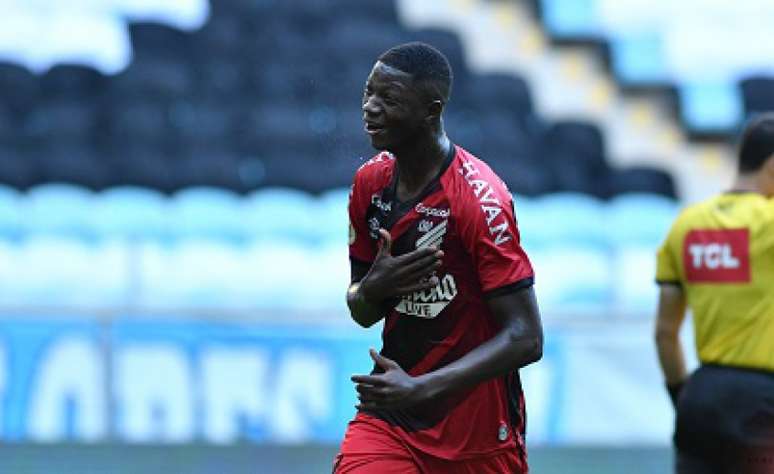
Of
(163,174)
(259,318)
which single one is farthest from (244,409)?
(163,174)

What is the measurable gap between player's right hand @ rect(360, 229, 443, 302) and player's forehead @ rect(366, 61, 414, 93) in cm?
39

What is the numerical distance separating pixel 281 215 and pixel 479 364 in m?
7.36

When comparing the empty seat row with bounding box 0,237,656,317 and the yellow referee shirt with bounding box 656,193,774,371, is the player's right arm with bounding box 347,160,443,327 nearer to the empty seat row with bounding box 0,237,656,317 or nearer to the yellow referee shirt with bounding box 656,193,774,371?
the yellow referee shirt with bounding box 656,193,774,371

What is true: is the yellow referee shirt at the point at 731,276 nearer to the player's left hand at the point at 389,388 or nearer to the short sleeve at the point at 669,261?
the short sleeve at the point at 669,261

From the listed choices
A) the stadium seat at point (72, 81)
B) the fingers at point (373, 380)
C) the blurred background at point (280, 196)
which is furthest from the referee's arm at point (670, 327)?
the stadium seat at point (72, 81)

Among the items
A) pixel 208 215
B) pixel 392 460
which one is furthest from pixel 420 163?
pixel 208 215

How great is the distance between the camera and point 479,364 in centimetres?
391

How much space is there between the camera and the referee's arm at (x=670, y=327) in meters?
5.34

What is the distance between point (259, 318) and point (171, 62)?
313cm

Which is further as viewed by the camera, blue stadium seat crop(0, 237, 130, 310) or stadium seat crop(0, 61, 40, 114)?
stadium seat crop(0, 61, 40, 114)

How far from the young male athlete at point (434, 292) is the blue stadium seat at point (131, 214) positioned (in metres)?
6.71

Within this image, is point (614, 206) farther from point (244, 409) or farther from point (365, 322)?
point (365, 322)

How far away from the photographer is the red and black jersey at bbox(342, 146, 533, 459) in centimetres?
398

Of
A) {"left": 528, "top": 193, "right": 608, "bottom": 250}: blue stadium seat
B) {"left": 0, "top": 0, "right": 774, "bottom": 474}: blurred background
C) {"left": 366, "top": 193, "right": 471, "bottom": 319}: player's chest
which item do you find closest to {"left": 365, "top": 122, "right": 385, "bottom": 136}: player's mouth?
{"left": 366, "top": 193, "right": 471, "bottom": 319}: player's chest
